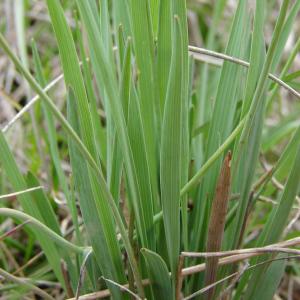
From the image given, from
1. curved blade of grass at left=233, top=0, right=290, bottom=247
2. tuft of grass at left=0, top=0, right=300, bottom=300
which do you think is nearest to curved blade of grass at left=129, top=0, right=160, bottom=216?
tuft of grass at left=0, top=0, right=300, bottom=300

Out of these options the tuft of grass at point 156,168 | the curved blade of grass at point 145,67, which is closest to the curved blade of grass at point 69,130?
the tuft of grass at point 156,168

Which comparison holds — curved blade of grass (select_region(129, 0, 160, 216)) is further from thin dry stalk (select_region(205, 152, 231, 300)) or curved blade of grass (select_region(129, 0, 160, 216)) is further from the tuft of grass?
thin dry stalk (select_region(205, 152, 231, 300))

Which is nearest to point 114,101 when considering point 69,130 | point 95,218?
point 69,130

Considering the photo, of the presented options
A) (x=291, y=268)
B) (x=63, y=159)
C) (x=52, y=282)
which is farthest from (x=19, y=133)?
(x=291, y=268)

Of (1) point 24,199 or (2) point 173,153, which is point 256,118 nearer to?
(2) point 173,153

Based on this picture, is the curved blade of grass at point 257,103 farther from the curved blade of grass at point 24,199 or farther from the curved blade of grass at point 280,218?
the curved blade of grass at point 24,199

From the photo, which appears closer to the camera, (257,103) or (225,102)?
(257,103)

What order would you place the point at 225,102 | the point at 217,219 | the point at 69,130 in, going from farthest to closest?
the point at 225,102 < the point at 217,219 < the point at 69,130

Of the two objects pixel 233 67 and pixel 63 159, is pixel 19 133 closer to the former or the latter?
pixel 63 159

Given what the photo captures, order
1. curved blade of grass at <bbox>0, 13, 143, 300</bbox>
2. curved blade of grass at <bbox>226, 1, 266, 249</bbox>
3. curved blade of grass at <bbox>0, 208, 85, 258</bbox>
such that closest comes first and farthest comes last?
1. curved blade of grass at <bbox>0, 13, 143, 300</bbox>
2. curved blade of grass at <bbox>0, 208, 85, 258</bbox>
3. curved blade of grass at <bbox>226, 1, 266, 249</bbox>
